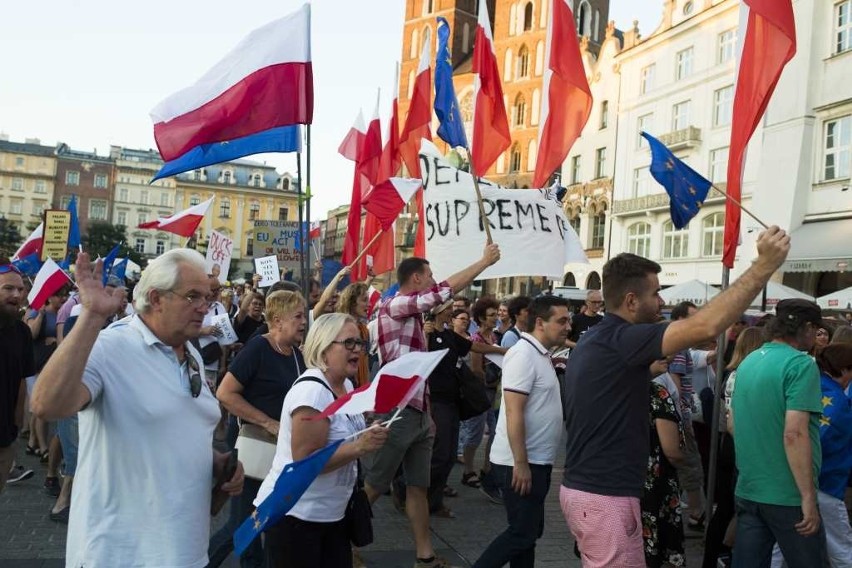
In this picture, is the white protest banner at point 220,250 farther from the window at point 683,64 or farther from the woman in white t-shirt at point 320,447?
the window at point 683,64

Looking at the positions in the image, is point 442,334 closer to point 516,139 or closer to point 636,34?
point 636,34

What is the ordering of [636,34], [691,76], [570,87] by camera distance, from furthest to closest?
[636,34] → [691,76] → [570,87]

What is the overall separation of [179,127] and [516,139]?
51747mm

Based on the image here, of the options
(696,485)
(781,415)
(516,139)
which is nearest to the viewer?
(781,415)

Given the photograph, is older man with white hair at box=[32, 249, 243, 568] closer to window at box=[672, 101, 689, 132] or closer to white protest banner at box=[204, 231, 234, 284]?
white protest banner at box=[204, 231, 234, 284]

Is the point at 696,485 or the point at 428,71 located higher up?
the point at 428,71

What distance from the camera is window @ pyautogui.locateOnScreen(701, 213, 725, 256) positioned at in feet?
103

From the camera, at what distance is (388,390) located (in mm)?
2949

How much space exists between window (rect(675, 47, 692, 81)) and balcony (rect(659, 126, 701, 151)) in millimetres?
2484

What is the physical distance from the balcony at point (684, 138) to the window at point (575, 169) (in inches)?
349

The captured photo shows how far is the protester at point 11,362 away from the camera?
480cm

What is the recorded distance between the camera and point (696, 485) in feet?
20.9

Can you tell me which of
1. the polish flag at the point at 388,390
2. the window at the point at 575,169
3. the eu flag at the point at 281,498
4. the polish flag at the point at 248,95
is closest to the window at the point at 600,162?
the window at the point at 575,169

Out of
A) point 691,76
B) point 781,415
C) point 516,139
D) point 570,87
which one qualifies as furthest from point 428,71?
point 516,139
